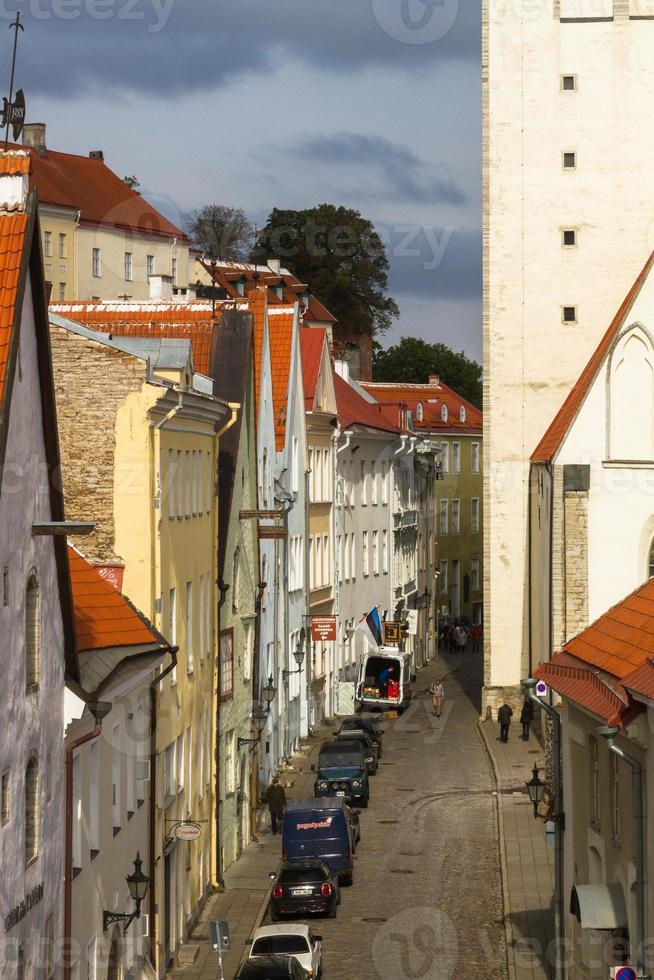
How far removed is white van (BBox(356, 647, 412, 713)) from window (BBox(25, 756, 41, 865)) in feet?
134

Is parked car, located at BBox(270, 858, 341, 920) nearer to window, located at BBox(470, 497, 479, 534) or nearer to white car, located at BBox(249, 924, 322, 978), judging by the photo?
white car, located at BBox(249, 924, 322, 978)

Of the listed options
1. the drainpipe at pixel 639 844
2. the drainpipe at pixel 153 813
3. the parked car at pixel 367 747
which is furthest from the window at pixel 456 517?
the drainpipe at pixel 639 844

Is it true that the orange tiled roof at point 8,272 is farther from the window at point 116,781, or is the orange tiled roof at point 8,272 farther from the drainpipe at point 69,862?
the window at point 116,781

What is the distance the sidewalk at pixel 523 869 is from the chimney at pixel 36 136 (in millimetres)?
48771

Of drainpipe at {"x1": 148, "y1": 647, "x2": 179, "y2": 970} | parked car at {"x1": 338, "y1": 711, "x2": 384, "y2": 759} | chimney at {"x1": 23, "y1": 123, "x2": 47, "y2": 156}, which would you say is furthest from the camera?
chimney at {"x1": 23, "y1": 123, "x2": 47, "y2": 156}

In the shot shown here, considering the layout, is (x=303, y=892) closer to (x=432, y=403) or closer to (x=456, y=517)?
(x=456, y=517)

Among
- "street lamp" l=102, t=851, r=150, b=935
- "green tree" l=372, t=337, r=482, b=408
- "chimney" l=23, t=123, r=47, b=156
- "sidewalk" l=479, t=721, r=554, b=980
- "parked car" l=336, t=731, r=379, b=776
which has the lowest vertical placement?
"sidewalk" l=479, t=721, r=554, b=980

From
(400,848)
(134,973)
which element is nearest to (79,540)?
(134,973)

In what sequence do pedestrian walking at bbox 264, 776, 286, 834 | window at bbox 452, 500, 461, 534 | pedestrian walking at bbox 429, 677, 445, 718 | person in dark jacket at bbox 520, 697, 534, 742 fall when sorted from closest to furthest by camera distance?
pedestrian walking at bbox 264, 776, 286, 834 → person in dark jacket at bbox 520, 697, 534, 742 → pedestrian walking at bbox 429, 677, 445, 718 → window at bbox 452, 500, 461, 534

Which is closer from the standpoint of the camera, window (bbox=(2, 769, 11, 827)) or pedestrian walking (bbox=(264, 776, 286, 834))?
window (bbox=(2, 769, 11, 827))

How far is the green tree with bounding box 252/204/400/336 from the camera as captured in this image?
94625mm

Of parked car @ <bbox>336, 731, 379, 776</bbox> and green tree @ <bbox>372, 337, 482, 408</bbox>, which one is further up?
green tree @ <bbox>372, 337, 482, 408</bbox>

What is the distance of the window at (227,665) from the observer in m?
34.0

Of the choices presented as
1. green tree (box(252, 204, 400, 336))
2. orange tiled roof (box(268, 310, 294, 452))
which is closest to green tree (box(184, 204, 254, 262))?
green tree (box(252, 204, 400, 336))
